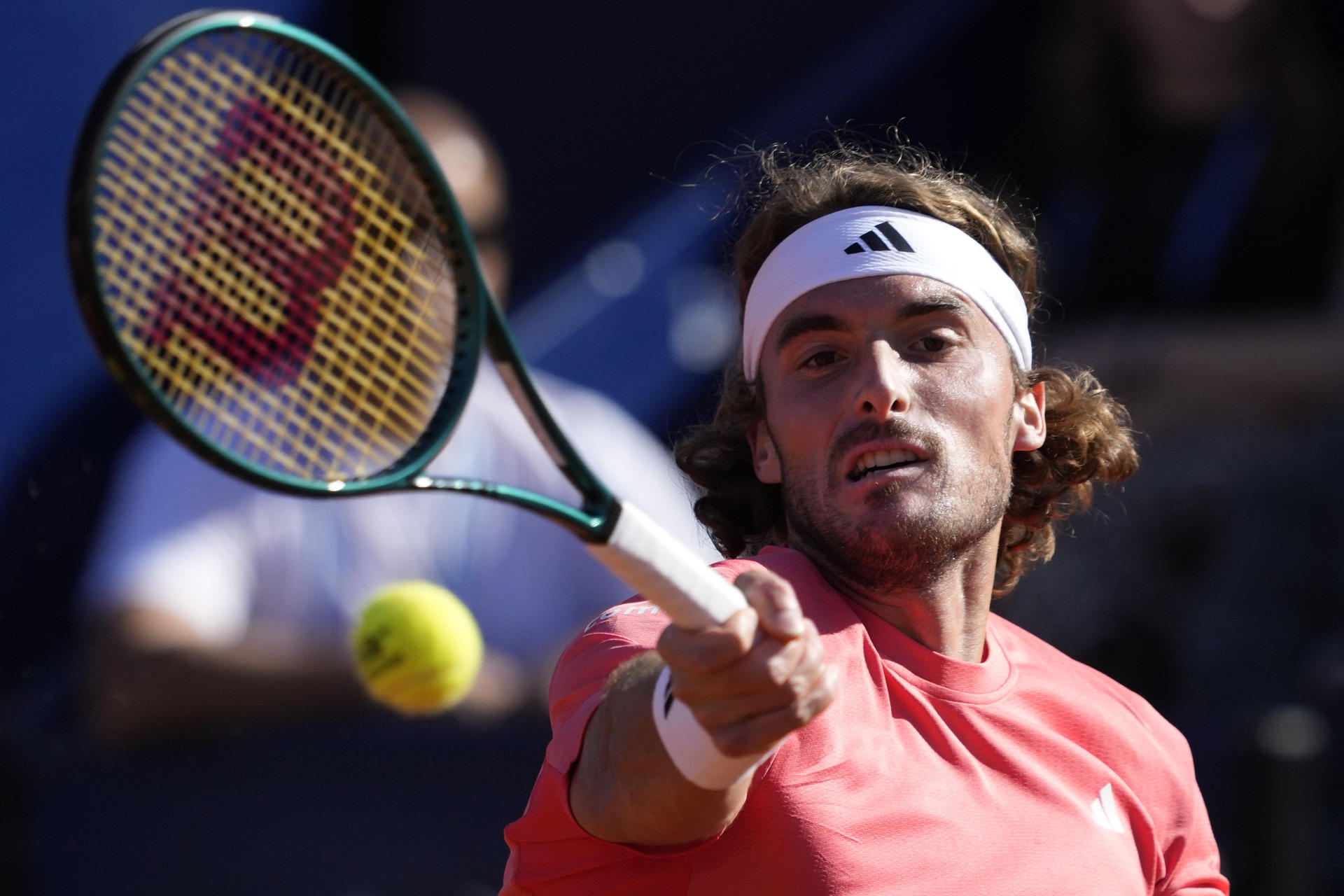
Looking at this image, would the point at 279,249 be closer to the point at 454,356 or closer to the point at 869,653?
the point at 454,356

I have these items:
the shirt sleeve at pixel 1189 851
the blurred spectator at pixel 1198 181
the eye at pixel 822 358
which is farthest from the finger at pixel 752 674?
the blurred spectator at pixel 1198 181

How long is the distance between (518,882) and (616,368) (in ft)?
12.5

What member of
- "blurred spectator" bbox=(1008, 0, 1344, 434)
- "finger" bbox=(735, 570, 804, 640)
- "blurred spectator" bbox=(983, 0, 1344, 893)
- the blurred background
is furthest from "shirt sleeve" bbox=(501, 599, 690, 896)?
"blurred spectator" bbox=(1008, 0, 1344, 434)

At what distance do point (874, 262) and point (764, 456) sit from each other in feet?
1.15

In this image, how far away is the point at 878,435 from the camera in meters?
2.23

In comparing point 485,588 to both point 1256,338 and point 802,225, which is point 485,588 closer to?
point 802,225

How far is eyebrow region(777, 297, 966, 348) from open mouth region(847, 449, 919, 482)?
0.65 ft

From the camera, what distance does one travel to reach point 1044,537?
2.99 m

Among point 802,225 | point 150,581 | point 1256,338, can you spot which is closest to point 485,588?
point 150,581

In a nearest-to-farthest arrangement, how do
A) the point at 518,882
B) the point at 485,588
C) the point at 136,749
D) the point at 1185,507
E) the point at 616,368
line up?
1. the point at 518,882
2. the point at 136,749
3. the point at 485,588
4. the point at 1185,507
5. the point at 616,368

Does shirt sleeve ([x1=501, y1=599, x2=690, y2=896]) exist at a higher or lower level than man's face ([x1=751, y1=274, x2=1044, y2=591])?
lower

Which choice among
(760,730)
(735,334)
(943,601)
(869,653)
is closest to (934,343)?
(943,601)

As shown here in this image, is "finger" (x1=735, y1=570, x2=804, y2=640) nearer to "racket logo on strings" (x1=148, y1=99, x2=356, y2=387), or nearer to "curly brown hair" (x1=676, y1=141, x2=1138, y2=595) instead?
"racket logo on strings" (x1=148, y1=99, x2=356, y2=387)

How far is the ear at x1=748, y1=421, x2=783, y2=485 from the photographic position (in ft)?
8.17
